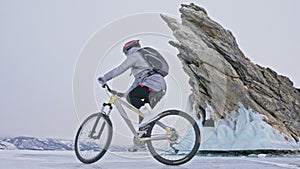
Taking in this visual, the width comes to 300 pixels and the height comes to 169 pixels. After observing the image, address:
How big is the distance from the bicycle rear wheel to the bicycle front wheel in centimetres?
23

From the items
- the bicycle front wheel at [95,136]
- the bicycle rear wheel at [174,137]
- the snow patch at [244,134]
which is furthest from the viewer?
the snow patch at [244,134]

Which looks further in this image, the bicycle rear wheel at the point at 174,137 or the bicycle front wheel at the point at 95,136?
the bicycle front wheel at the point at 95,136

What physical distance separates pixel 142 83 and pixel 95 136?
14.9 inches

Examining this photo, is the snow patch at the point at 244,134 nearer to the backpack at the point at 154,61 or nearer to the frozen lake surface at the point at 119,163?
the frozen lake surface at the point at 119,163

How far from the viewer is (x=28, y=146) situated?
2.94 meters

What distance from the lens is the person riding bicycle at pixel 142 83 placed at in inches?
69.2

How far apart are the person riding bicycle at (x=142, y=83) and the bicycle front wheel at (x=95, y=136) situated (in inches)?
7.2

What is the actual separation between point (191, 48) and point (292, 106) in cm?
107

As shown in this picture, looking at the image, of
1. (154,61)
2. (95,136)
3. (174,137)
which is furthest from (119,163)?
(154,61)

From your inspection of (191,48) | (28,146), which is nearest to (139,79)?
(191,48)

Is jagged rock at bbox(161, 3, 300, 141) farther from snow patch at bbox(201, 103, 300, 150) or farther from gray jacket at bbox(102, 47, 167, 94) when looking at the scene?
gray jacket at bbox(102, 47, 167, 94)

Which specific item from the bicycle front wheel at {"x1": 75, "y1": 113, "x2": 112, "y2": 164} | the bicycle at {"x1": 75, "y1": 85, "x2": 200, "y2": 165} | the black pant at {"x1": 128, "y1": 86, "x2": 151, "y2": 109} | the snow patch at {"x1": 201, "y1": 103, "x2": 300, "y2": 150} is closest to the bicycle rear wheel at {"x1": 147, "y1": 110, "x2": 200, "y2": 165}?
the bicycle at {"x1": 75, "y1": 85, "x2": 200, "y2": 165}

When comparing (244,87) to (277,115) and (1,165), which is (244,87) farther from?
(1,165)

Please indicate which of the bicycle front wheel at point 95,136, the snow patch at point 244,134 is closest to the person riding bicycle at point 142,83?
the bicycle front wheel at point 95,136
